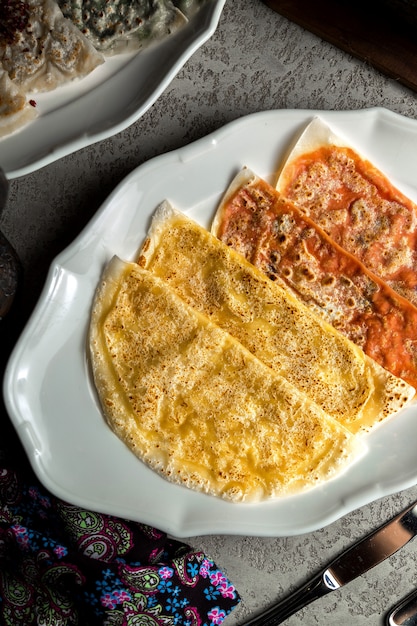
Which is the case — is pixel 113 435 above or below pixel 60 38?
below

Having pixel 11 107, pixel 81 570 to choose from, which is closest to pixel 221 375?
pixel 81 570

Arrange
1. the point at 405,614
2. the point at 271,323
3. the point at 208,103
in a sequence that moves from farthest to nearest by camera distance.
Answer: the point at 405,614
the point at 208,103
the point at 271,323

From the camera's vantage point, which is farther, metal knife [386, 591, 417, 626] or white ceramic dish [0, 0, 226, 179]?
metal knife [386, 591, 417, 626]

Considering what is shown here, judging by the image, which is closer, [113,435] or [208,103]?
[113,435]

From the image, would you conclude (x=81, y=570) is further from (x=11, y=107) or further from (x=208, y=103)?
(x=208, y=103)

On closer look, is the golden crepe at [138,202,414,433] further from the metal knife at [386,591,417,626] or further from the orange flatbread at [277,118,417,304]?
the metal knife at [386,591,417,626]

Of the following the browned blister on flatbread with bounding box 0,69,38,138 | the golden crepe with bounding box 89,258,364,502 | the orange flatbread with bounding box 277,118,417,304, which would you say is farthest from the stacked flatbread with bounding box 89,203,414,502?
the browned blister on flatbread with bounding box 0,69,38,138

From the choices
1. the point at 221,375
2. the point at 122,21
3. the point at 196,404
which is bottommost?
the point at 196,404
